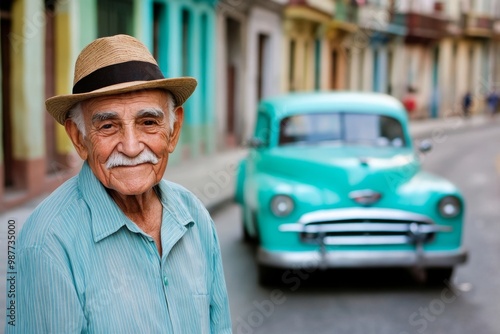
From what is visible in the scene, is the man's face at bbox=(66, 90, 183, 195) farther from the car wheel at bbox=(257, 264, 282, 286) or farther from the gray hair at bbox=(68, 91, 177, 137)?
the car wheel at bbox=(257, 264, 282, 286)

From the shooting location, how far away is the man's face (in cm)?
229

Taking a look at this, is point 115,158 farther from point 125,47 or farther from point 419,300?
point 419,300

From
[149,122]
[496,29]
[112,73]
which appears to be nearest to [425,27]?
[496,29]

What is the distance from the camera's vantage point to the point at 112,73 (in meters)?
2.23

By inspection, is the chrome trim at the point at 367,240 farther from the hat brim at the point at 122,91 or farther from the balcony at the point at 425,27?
the balcony at the point at 425,27

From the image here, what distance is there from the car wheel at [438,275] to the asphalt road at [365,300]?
0.10 m

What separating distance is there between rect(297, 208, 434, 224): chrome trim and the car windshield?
1.19m

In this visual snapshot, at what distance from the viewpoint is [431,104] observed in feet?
141

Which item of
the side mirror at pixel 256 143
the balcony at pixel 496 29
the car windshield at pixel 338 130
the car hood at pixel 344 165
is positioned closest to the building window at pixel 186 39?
the side mirror at pixel 256 143

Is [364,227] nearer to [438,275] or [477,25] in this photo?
[438,275]

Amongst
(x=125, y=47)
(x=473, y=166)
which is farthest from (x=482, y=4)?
(x=125, y=47)

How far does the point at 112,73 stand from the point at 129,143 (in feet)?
0.67

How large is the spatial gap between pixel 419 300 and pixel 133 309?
5144mm

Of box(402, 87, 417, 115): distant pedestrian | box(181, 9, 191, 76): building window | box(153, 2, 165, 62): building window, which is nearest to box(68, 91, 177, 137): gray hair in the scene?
box(153, 2, 165, 62): building window
